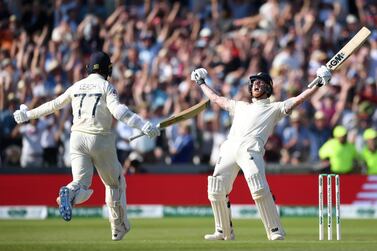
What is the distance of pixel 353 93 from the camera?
60.9 feet

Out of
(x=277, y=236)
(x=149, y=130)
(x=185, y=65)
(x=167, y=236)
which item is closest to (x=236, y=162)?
(x=277, y=236)

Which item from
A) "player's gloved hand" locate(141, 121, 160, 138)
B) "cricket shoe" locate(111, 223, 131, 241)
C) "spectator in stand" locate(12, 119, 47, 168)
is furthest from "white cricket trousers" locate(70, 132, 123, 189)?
"spectator in stand" locate(12, 119, 47, 168)

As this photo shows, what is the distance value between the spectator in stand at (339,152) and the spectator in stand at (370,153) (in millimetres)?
186

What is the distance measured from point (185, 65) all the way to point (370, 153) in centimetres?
361

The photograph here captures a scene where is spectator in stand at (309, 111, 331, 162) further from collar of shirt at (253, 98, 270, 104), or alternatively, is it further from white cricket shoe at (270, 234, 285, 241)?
white cricket shoe at (270, 234, 285, 241)

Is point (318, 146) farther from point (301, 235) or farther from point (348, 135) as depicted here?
point (301, 235)

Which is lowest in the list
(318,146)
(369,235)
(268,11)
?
(369,235)

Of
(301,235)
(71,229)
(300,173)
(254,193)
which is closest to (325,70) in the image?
(254,193)

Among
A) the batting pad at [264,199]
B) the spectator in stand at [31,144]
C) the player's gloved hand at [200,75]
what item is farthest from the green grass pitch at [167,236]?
the player's gloved hand at [200,75]

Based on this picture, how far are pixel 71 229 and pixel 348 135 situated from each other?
19.0 ft

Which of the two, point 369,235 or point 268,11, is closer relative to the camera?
point 369,235

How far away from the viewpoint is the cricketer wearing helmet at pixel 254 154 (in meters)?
10.9

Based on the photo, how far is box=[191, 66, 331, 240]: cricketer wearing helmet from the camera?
10898 millimetres

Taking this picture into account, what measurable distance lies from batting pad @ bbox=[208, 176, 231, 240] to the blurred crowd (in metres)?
6.46
